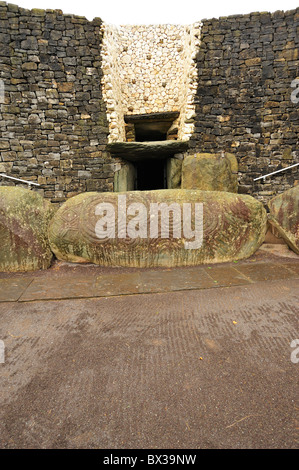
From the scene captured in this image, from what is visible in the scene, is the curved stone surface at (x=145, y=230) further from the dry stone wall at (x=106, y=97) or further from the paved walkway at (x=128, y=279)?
the dry stone wall at (x=106, y=97)

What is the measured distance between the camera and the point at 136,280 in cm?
265

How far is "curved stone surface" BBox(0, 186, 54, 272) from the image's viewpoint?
113 inches

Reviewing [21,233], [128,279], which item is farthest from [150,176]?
[128,279]

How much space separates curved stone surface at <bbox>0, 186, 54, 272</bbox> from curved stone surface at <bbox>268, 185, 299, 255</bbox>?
3.43m

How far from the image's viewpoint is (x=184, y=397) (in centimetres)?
111

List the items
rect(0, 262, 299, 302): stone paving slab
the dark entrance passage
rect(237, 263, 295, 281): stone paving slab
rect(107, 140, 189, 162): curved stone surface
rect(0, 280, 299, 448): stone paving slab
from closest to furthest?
rect(0, 280, 299, 448): stone paving slab, rect(0, 262, 299, 302): stone paving slab, rect(237, 263, 295, 281): stone paving slab, rect(107, 140, 189, 162): curved stone surface, the dark entrance passage

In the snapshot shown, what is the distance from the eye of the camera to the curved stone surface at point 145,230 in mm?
3006

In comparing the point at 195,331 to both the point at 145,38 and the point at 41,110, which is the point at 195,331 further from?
the point at 145,38

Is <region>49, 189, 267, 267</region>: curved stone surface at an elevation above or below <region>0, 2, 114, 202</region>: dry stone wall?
below

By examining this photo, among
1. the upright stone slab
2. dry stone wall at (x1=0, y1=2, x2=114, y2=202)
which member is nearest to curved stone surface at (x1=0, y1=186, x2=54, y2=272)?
dry stone wall at (x1=0, y1=2, x2=114, y2=202)

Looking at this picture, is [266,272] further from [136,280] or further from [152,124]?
[152,124]

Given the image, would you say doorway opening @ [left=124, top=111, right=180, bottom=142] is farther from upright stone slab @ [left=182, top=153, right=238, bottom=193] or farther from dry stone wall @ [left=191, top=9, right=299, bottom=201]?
upright stone slab @ [left=182, top=153, right=238, bottom=193]
